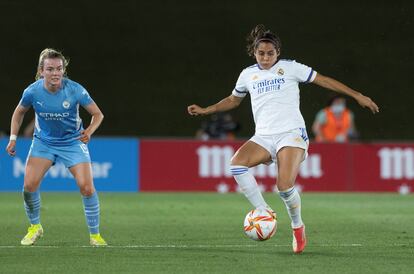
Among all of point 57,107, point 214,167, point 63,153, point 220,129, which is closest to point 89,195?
point 63,153

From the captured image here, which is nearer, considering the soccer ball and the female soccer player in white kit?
the soccer ball

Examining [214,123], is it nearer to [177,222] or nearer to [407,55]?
[407,55]

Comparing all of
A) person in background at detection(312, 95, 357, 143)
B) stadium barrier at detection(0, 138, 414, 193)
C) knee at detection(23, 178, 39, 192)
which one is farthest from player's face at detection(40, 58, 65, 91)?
person in background at detection(312, 95, 357, 143)

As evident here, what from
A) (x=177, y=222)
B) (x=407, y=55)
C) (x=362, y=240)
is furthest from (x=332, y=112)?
(x=362, y=240)

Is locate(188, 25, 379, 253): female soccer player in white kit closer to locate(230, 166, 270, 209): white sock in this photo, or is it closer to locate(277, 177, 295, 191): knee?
locate(230, 166, 270, 209): white sock

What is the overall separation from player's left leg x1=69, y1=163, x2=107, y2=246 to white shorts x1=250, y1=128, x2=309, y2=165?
5.41ft

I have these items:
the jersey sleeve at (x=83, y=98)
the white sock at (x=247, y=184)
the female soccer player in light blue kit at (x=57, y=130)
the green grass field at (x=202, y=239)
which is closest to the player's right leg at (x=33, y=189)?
the female soccer player in light blue kit at (x=57, y=130)

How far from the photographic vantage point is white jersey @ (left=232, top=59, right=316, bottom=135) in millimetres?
9875

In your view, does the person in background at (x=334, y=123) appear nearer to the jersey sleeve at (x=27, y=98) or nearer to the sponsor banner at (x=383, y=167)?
the sponsor banner at (x=383, y=167)

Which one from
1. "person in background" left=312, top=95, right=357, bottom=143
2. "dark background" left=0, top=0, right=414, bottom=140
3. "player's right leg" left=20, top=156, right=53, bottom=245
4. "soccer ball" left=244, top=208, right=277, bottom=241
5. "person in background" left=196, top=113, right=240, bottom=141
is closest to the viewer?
"soccer ball" left=244, top=208, right=277, bottom=241

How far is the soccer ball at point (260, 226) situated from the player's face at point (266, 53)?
141 centimetres

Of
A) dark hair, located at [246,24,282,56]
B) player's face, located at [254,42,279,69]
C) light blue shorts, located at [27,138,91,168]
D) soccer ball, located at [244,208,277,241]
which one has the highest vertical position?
dark hair, located at [246,24,282,56]

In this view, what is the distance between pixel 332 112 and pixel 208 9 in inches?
266

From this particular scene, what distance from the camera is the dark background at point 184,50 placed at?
26609mm
